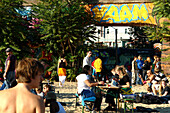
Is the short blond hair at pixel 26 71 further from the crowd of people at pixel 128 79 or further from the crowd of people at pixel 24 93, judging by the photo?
the crowd of people at pixel 128 79

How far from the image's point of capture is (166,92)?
39.9ft

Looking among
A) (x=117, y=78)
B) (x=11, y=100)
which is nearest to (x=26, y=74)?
(x=11, y=100)

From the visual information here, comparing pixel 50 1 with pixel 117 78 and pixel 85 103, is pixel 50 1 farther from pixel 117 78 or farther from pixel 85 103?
pixel 85 103

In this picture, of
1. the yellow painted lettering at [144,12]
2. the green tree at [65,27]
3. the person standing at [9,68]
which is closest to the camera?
the person standing at [9,68]

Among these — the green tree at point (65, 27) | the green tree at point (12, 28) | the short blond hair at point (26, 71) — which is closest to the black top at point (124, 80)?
the green tree at point (12, 28)

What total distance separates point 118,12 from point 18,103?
19465mm

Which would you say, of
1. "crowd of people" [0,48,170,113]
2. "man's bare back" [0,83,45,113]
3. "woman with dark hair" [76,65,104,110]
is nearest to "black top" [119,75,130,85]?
"crowd of people" [0,48,170,113]

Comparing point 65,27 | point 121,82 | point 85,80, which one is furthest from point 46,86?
point 65,27

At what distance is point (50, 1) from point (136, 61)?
6.12 m

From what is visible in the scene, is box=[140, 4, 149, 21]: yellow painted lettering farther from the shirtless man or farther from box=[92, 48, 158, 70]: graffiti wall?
the shirtless man

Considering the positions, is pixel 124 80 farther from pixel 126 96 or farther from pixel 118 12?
pixel 118 12

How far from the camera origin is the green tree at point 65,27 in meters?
18.8

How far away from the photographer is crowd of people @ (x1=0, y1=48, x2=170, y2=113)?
269 cm

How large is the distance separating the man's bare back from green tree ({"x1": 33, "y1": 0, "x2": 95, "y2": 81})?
52.1 feet
